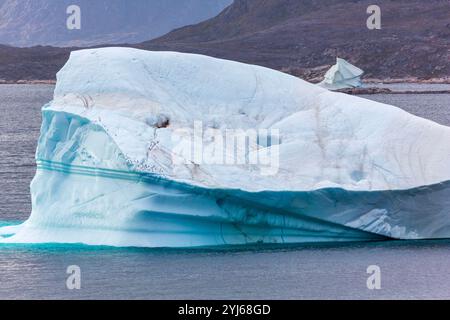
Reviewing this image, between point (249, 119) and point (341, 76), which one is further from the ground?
point (341, 76)

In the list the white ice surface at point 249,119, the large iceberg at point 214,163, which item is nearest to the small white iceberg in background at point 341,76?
the white ice surface at point 249,119

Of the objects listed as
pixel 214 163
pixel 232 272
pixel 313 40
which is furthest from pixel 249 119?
pixel 313 40

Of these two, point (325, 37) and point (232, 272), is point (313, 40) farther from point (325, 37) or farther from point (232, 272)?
point (232, 272)

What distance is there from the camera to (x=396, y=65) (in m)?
102

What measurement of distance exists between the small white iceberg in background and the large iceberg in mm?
46834

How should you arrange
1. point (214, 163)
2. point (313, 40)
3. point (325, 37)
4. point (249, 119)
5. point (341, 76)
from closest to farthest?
point (214, 163)
point (249, 119)
point (341, 76)
point (325, 37)
point (313, 40)

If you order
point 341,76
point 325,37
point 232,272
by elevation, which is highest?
point 325,37

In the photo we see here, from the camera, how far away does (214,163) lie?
55.3ft

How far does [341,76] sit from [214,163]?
50.8 m

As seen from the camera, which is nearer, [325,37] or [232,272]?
[232,272]

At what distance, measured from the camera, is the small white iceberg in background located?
65438mm

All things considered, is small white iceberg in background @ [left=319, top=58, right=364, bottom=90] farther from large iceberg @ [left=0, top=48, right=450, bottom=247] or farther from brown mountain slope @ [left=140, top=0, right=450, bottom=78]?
large iceberg @ [left=0, top=48, right=450, bottom=247]
